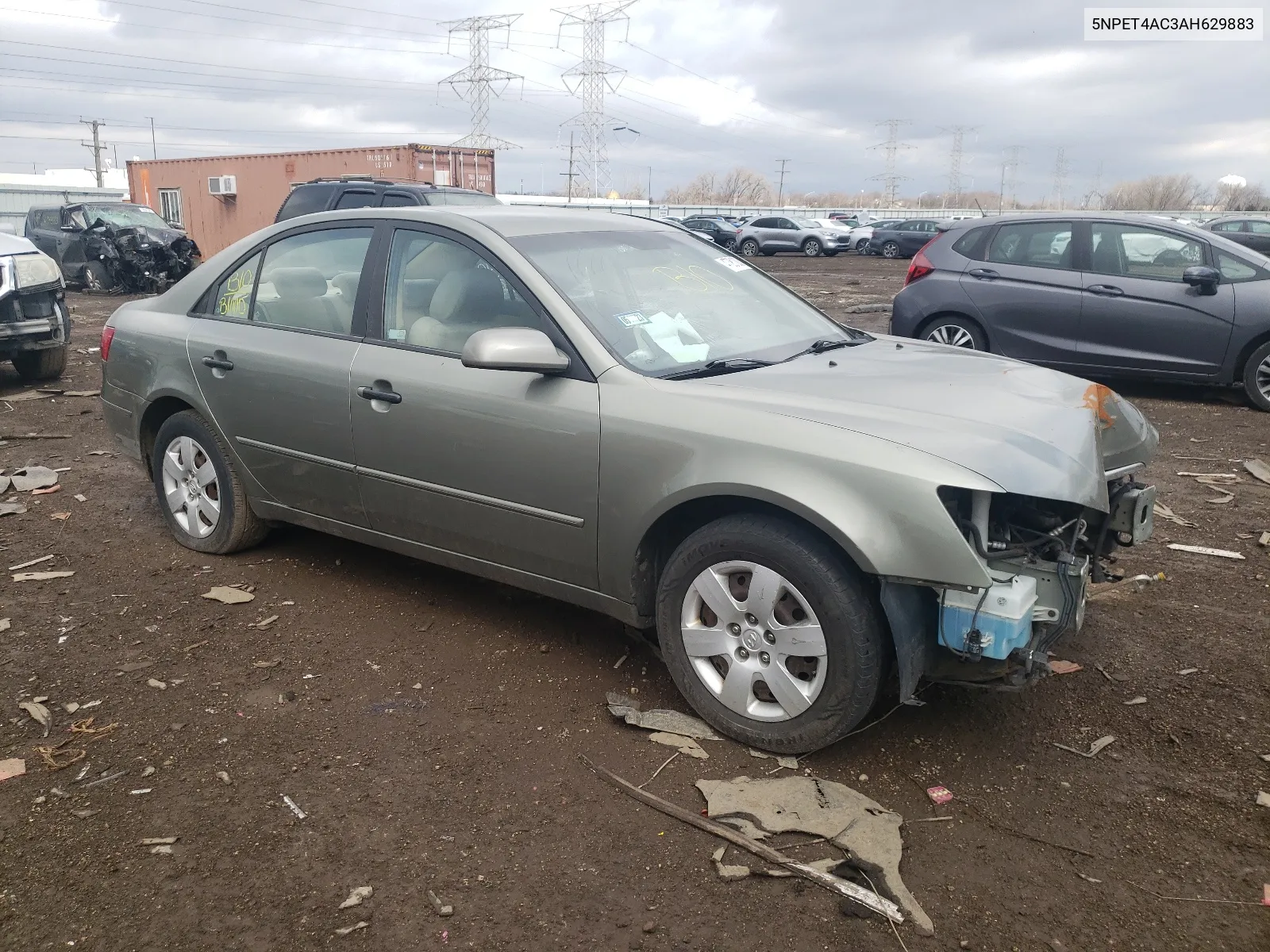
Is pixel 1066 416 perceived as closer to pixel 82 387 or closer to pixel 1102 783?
pixel 1102 783

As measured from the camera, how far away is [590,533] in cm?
355

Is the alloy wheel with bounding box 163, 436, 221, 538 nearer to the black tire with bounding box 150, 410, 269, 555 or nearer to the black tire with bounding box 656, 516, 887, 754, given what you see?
the black tire with bounding box 150, 410, 269, 555

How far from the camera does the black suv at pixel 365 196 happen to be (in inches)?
477

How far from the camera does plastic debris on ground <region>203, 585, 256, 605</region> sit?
4562mm

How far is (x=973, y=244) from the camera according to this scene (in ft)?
30.5

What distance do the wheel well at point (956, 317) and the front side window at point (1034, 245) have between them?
22.0 inches

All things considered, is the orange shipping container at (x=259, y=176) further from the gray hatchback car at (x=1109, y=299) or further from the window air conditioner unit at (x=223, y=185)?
the gray hatchback car at (x=1109, y=299)

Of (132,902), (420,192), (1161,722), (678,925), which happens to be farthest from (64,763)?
(420,192)

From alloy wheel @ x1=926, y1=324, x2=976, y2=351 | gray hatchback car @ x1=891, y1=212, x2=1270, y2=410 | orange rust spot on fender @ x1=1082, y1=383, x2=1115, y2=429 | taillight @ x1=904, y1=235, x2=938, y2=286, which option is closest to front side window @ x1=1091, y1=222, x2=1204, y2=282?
gray hatchback car @ x1=891, y1=212, x2=1270, y2=410

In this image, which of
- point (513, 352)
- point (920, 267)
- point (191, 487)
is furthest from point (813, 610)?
point (920, 267)

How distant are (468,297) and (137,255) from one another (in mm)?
17034

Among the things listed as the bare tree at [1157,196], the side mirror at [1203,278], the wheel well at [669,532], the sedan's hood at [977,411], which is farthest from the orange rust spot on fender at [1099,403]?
the bare tree at [1157,196]

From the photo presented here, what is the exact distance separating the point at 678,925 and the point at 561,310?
2.08 meters

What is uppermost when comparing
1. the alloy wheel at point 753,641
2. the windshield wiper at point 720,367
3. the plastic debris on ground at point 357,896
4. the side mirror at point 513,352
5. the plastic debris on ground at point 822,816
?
the side mirror at point 513,352
